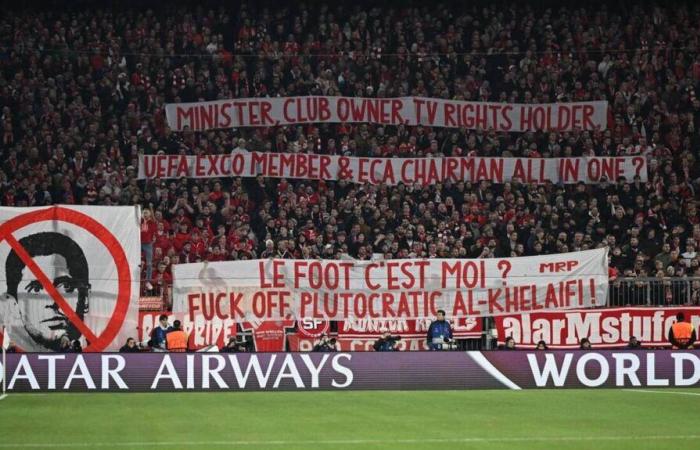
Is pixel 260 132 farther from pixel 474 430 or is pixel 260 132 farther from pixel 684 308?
pixel 474 430

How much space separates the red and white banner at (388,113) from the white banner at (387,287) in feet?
29.3

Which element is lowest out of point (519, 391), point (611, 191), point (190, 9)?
point (519, 391)

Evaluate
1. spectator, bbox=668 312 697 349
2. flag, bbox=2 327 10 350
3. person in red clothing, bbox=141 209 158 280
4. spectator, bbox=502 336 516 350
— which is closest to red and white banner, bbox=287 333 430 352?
spectator, bbox=502 336 516 350

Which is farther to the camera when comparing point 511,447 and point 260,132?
Answer: point 260,132

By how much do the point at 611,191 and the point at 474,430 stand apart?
1579cm

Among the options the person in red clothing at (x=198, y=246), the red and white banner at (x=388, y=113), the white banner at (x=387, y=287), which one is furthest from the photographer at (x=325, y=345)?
the red and white banner at (x=388, y=113)

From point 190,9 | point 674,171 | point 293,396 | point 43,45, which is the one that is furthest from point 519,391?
point 190,9

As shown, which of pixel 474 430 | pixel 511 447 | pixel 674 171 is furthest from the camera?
pixel 674 171

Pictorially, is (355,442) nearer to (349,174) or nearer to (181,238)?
(181,238)

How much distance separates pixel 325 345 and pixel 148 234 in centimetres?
525

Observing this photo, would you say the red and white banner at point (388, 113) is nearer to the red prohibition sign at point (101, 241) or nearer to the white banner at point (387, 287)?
the white banner at point (387, 287)

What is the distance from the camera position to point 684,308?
83.7 ft

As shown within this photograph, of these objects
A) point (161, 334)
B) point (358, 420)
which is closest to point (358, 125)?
point (161, 334)

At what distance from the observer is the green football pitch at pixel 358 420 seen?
15.1 metres
